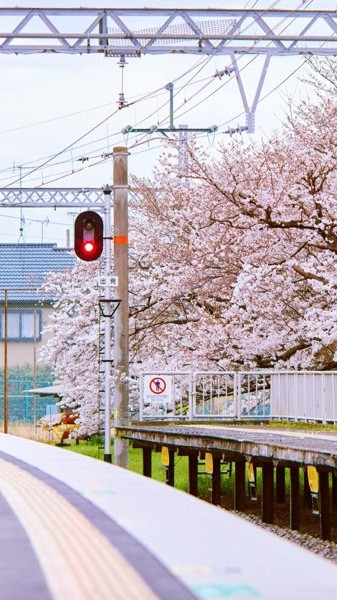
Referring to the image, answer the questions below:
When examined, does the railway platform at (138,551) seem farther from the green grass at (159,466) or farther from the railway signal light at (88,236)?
the green grass at (159,466)

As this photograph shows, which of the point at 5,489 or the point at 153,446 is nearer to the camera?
the point at 5,489

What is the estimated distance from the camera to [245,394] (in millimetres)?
25109

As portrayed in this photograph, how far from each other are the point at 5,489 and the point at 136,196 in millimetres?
27868

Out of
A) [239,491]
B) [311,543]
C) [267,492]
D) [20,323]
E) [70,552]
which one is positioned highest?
[20,323]

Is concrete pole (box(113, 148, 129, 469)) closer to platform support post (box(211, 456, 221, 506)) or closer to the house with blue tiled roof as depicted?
platform support post (box(211, 456, 221, 506))

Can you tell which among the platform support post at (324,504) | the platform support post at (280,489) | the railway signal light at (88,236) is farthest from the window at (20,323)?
the platform support post at (324,504)

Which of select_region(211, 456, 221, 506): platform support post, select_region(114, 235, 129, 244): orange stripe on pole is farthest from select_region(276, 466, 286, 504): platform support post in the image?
select_region(114, 235, 129, 244): orange stripe on pole

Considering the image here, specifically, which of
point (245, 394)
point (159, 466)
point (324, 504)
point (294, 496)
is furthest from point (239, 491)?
point (159, 466)

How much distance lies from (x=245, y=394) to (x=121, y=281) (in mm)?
3537

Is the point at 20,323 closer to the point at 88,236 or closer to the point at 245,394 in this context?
the point at 245,394

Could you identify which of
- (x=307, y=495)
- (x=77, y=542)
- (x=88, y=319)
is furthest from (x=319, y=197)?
(x=77, y=542)

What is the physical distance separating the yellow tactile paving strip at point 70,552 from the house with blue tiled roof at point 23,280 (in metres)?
62.4

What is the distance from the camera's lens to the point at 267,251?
24.4m

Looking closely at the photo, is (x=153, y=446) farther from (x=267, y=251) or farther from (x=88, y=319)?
(x=88, y=319)
